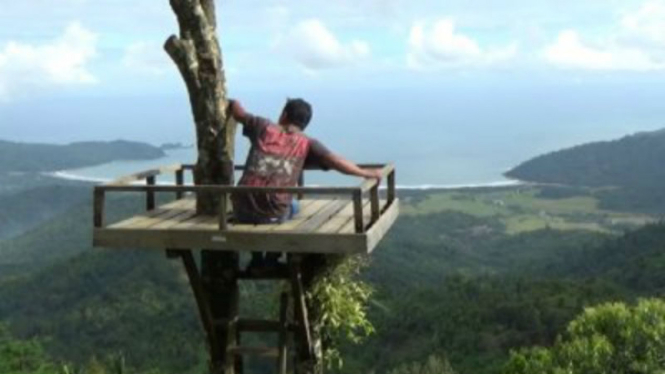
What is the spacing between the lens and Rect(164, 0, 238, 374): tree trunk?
804cm

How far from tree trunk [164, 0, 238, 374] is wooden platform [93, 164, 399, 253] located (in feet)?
1.46

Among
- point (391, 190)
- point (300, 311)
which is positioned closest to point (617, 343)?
point (391, 190)

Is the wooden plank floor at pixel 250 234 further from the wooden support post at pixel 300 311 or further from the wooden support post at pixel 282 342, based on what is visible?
the wooden support post at pixel 282 342

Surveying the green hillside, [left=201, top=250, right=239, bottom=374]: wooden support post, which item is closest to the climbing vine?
[left=201, top=250, right=239, bottom=374]: wooden support post

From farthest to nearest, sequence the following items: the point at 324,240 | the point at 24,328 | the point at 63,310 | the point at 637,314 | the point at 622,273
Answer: the point at 63,310 < the point at 24,328 < the point at 622,273 < the point at 637,314 < the point at 324,240

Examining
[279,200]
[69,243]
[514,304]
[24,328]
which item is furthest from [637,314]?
[69,243]

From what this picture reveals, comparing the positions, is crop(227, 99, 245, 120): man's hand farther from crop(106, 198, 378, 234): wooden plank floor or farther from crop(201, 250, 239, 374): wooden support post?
crop(201, 250, 239, 374): wooden support post

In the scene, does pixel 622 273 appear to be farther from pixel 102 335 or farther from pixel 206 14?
pixel 206 14

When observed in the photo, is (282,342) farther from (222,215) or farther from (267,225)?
(222,215)

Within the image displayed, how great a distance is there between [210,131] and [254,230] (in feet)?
4.90

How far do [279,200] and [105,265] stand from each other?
112m

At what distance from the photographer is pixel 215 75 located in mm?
8172

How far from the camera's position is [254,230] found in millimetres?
7043

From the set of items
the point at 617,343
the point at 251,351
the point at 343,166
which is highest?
the point at 343,166
